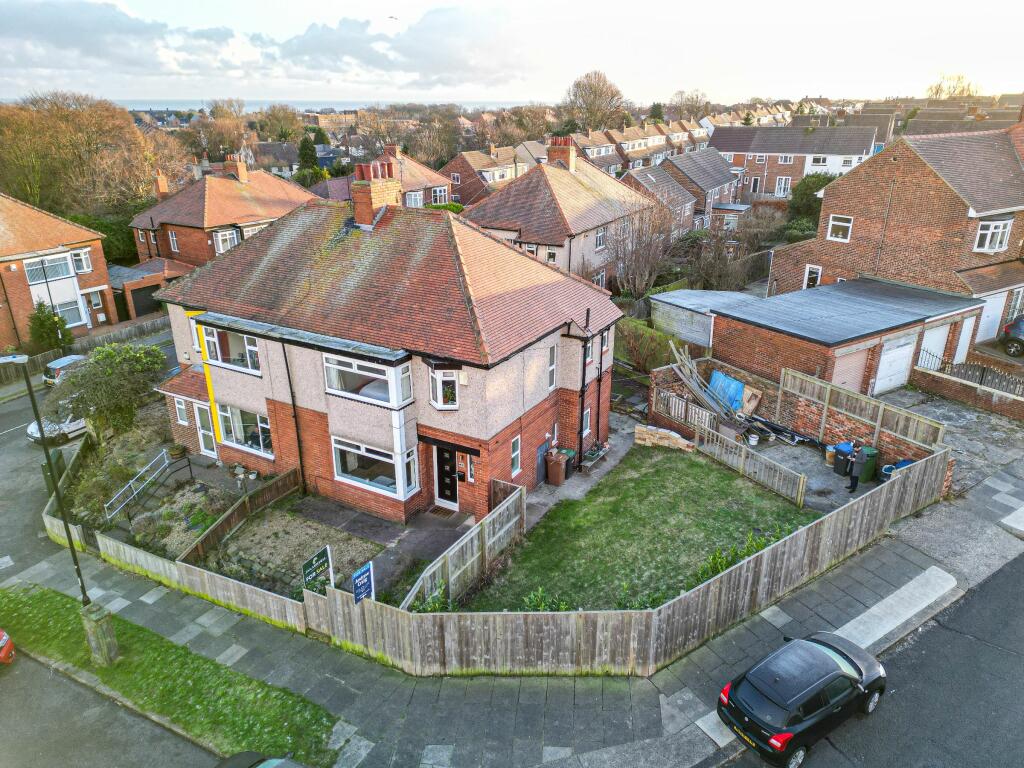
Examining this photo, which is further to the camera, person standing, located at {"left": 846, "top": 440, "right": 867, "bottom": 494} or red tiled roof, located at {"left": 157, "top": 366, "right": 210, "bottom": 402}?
red tiled roof, located at {"left": 157, "top": 366, "right": 210, "bottom": 402}

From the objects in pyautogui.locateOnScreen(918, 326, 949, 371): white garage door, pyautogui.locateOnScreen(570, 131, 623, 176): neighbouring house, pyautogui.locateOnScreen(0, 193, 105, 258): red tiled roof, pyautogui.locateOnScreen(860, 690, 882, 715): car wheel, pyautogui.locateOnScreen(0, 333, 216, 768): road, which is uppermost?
pyautogui.locateOnScreen(570, 131, 623, 176): neighbouring house

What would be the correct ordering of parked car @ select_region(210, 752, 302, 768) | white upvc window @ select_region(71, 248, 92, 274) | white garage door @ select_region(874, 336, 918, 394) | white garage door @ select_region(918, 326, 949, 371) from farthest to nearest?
white upvc window @ select_region(71, 248, 92, 274)
white garage door @ select_region(918, 326, 949, 371)
white garage door @ select_region(874, 336, 918, 394)
parked car @ select_region(210, 752, 302, 768)

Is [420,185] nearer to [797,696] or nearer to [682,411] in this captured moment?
[682,411]

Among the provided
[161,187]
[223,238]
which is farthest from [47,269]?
[161,187]

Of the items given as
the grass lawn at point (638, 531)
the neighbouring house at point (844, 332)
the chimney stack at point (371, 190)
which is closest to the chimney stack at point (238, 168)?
the chimney stack at point (371, 190)

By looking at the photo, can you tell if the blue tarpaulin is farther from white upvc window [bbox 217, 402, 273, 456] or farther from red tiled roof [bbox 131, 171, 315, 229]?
red tiled roof [bbox 131, 171, 315, 229]

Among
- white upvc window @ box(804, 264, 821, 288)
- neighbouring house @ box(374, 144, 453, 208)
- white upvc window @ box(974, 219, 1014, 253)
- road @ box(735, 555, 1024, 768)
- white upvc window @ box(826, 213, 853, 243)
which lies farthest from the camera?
neighbouring house @ box(374, 144, 453, 208)

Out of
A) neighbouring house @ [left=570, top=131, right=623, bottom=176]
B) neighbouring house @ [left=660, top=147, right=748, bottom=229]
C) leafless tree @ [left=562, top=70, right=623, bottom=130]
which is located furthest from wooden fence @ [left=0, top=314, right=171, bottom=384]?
leafless tree @ [left=562, top=70, right=623, bottom=130]
